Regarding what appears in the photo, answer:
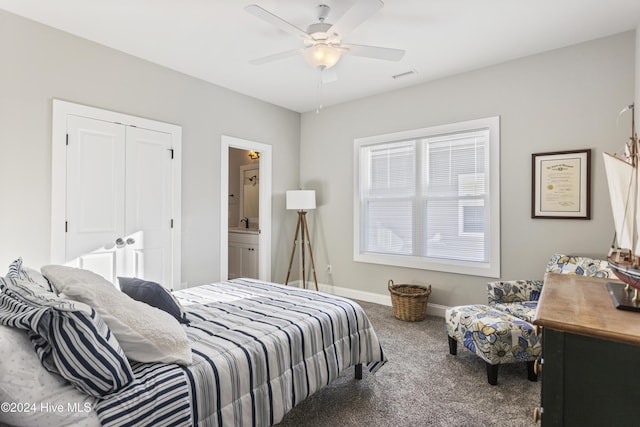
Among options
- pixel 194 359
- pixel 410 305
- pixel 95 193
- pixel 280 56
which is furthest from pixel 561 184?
pixel 95 193

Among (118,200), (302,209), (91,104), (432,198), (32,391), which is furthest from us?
(302,209)

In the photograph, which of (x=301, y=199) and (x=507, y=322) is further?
(x=301, y=199)

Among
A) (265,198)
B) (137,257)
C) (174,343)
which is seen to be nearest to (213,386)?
(174,343)

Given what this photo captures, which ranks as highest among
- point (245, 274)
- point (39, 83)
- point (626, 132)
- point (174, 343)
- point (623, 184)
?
point (39, 83)

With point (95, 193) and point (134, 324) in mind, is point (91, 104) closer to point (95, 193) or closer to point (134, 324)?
point (95, 193)

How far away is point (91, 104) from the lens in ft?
10.1

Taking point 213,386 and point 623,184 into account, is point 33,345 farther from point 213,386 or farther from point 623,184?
point 623,184

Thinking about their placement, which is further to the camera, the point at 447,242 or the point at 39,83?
the point at 447,242

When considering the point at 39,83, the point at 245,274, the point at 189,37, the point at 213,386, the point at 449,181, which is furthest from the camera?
the point at 245,274

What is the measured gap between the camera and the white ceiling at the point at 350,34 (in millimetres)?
2502

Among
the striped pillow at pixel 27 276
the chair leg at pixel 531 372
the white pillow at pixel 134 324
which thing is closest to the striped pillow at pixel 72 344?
the white pillow at pixel 134 324

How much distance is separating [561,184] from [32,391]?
3.89 meters

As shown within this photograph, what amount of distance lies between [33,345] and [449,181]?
12.4 feet

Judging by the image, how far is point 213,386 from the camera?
1.43 m
